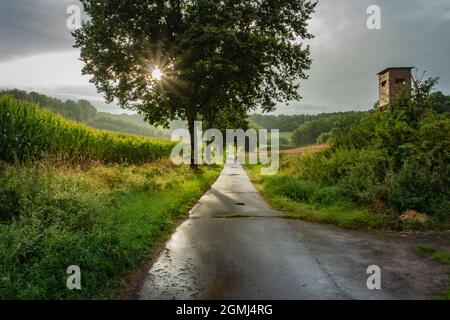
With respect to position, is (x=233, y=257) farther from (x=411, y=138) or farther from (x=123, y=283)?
(x=411, y=138)

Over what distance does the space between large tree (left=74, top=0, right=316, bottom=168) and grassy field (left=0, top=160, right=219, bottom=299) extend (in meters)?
10.6

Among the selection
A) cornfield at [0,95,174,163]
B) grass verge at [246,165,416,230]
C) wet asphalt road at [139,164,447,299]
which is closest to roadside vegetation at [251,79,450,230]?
grass verge at [246,165,416,230]

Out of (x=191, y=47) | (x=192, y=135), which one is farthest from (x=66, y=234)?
(x=192, y=135)

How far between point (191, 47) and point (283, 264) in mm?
15372

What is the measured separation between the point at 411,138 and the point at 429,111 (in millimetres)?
2052

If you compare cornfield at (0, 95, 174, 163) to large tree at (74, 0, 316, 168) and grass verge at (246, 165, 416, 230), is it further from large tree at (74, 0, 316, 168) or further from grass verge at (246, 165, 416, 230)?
grass verge at (246, 165, 416, 230)

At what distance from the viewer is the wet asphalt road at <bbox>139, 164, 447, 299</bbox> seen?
5406 millimetres

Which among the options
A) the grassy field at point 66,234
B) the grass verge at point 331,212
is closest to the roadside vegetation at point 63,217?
the grassy field at point 66,234

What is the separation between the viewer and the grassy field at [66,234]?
5.18 m

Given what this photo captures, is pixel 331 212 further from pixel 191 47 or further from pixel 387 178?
pixel 191 47

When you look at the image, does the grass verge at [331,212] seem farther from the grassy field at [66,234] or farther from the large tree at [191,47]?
the large tree at [191,47]

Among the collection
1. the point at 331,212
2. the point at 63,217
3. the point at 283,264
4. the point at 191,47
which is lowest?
the point at 283,264

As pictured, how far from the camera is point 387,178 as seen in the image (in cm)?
1146

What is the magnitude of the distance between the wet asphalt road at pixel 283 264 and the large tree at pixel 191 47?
11.2 m
